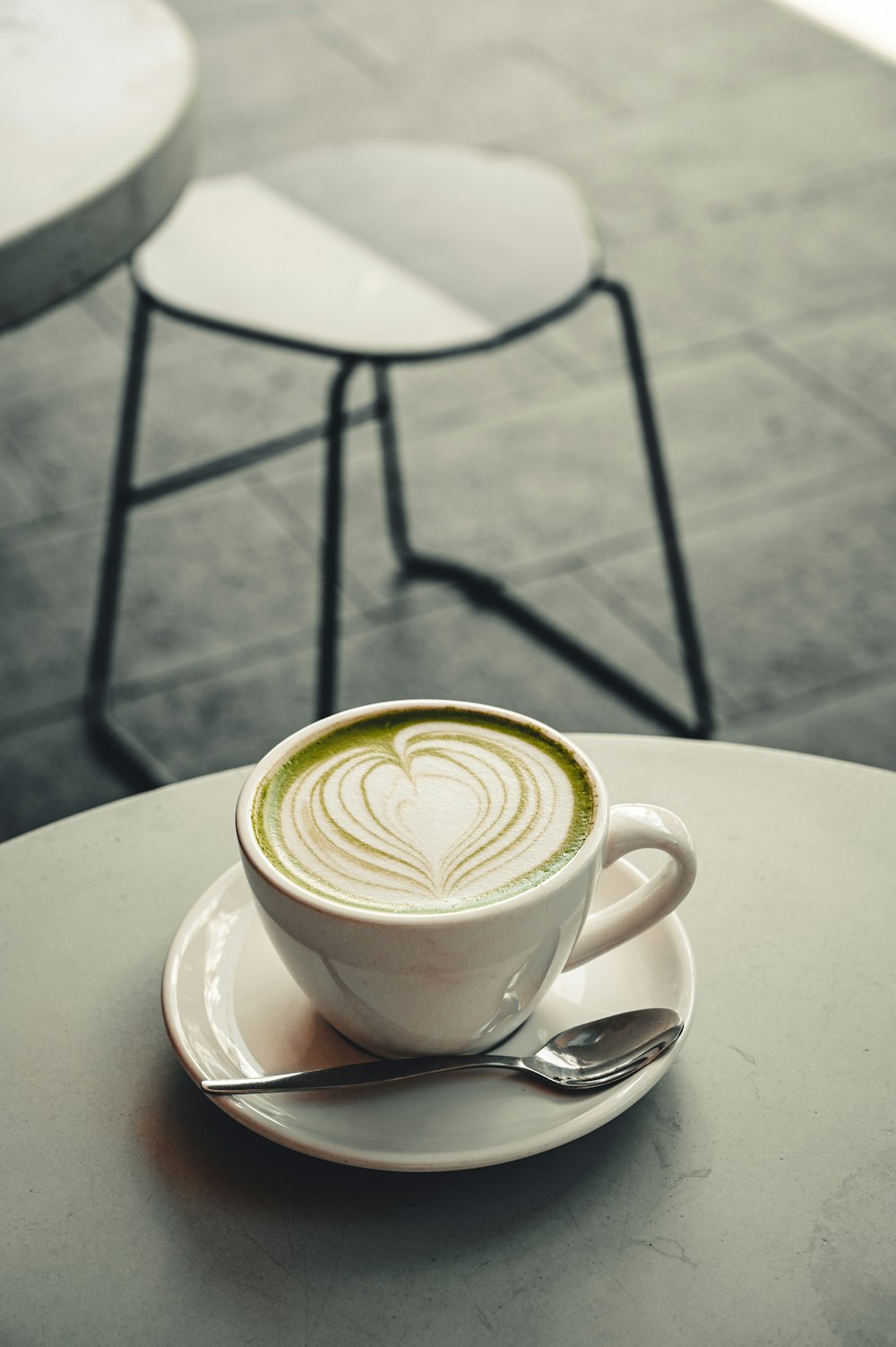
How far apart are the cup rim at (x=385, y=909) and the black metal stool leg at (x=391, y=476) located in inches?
39.5

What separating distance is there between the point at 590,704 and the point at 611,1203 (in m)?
1.10

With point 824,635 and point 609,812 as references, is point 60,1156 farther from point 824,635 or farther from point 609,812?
point 824,635

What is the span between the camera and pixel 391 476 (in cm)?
160

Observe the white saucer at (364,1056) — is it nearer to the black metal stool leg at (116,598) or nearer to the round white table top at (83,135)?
the round white table top at (83,135)

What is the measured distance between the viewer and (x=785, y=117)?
2.66 meters

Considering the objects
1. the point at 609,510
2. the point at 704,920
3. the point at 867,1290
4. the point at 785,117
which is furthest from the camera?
the point at 785,117

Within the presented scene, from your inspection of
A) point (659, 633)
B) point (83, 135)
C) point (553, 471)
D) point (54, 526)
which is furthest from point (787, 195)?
point (83, 135)

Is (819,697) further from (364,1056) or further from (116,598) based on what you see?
(364,1056)

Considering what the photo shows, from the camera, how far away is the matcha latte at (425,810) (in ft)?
1.31

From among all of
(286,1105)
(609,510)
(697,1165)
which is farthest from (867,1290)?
(609,510)

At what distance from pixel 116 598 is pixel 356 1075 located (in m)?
1.09

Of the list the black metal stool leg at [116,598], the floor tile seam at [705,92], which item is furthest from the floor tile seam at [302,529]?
the floor tile seam at [705,92]

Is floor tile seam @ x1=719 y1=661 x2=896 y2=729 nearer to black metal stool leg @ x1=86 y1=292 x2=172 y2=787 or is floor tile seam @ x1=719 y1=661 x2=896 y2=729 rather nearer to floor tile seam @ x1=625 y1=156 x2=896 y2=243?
black metal stool leg @ x1=86 y1=292 x2=172 y2=787

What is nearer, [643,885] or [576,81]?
[643,885]
